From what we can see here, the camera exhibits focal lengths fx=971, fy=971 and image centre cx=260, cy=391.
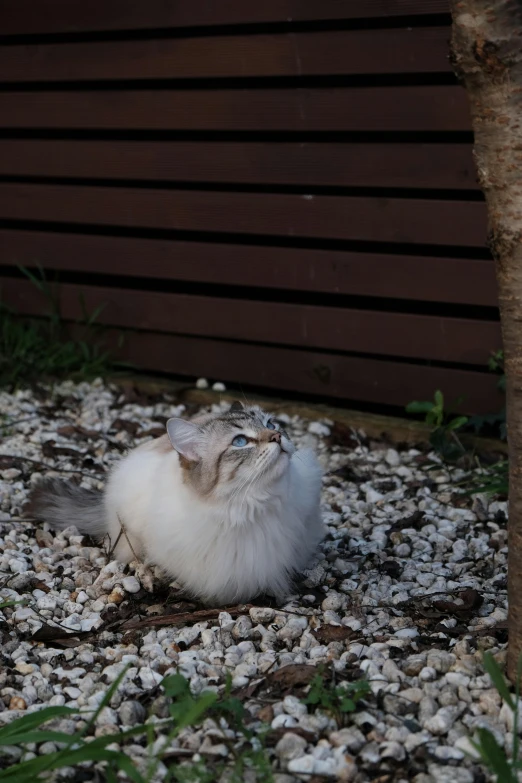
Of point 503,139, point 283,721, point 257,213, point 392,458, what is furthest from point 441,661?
point 257,213

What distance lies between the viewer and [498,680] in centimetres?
220

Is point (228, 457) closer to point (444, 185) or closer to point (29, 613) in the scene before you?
point (29, 613)

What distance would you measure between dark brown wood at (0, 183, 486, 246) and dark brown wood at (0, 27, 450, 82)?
0.58 metres

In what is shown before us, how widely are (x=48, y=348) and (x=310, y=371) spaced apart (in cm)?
151

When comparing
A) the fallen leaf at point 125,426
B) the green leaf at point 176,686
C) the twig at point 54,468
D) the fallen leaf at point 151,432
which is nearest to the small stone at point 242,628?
the green leaf at point 176,686

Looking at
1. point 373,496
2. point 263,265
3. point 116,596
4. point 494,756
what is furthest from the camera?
point 263,265

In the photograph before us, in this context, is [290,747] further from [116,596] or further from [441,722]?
[116,596]

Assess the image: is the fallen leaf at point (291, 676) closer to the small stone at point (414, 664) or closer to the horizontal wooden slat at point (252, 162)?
the small stone at point (414, 664)

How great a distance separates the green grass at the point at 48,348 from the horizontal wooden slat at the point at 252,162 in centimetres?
65

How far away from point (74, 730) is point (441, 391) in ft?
8.93

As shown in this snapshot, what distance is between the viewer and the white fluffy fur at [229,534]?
9.68 ft

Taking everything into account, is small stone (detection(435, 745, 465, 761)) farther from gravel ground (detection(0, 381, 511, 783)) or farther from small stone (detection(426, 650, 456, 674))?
small stone (detection(426, 650, 456, 674))

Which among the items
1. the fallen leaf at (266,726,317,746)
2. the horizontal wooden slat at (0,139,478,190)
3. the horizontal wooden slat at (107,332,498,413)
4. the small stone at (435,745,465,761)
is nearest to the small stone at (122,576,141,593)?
the fallen leaf at (266,726,317,746)

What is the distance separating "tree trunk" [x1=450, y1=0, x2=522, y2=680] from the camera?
2094mm
